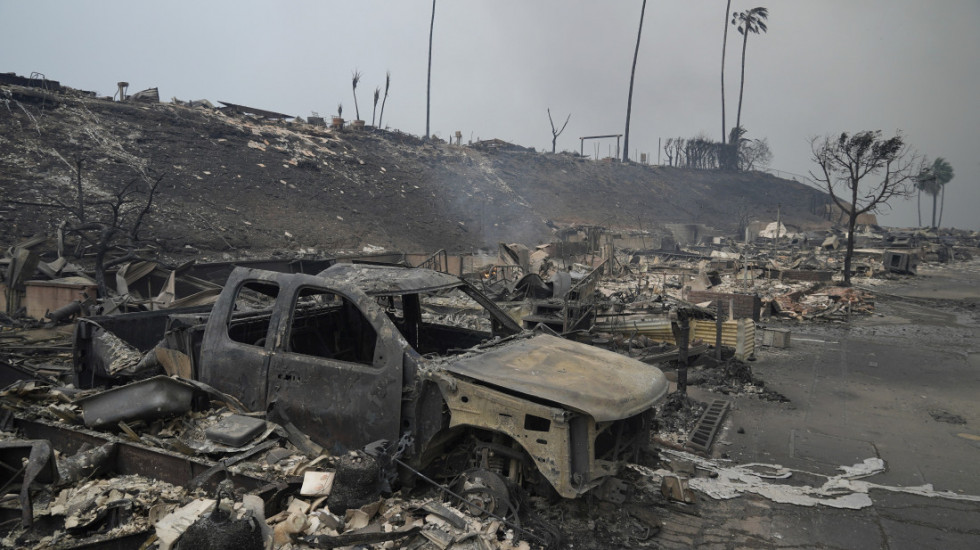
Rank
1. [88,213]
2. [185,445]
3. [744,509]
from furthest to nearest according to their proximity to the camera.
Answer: [88,213], [744,509], [185,445]

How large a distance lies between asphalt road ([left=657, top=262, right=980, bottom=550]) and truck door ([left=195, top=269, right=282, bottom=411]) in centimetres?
287

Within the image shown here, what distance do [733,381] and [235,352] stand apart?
21.1 feet

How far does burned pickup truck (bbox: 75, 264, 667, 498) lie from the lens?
3.13 meters

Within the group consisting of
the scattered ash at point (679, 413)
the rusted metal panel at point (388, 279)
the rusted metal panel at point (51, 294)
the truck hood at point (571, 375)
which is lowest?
the scattered ash at point (679, 413)

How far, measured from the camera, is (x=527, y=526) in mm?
3170

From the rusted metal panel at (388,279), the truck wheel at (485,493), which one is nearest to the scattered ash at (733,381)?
the rusted metal panel at (388,279)

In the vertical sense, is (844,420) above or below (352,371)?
below

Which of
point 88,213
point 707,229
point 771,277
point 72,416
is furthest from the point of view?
point 707,229

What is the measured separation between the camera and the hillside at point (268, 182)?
17500mm

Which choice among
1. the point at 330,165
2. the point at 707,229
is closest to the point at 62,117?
the point at 330,165

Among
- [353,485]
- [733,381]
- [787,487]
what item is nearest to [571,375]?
[353,485]

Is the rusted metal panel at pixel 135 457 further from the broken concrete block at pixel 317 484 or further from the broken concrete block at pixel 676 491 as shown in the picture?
the broken concrete block at pixel 676 491

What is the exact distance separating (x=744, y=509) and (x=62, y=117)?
25211mm

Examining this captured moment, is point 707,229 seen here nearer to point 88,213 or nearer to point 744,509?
point 88,213
